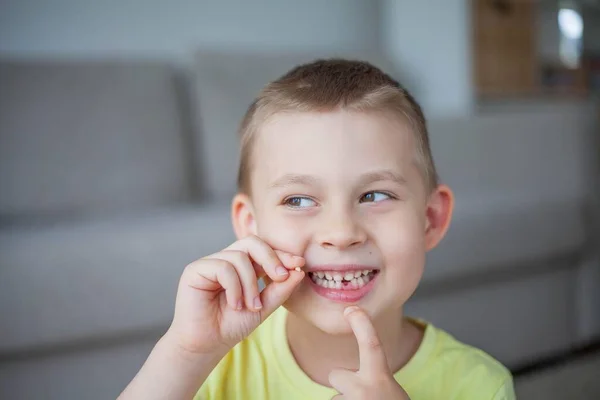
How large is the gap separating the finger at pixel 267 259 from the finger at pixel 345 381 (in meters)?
0.11

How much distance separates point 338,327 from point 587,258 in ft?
4.41

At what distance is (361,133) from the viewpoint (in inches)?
27.9

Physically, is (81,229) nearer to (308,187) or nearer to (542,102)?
(308,187)

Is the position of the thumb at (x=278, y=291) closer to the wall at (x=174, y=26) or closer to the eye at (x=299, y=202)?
the eye at (x=299, y=202)

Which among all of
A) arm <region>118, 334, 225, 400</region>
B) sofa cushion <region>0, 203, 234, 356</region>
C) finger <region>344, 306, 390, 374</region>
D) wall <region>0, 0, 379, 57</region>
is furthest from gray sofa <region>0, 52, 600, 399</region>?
finger <region>344, 306, 390, 374</region>

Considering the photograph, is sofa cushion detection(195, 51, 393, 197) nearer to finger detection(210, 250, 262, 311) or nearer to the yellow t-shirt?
the yellow t-shirt

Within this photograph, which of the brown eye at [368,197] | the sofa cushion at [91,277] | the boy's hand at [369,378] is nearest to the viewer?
the boy's hand at [369,378]

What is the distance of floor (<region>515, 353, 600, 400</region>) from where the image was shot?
4.18ft

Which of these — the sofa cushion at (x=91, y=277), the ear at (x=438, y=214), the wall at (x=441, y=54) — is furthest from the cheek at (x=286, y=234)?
the wall at (x=441, y=54)

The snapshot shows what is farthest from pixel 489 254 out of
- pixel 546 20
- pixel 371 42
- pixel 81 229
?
pixel 546 20

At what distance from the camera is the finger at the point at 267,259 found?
67 cm

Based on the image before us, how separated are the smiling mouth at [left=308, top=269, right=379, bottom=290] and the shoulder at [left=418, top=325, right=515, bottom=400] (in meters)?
0.17

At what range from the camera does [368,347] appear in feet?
2.06

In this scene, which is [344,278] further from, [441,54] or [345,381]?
[441,54]
